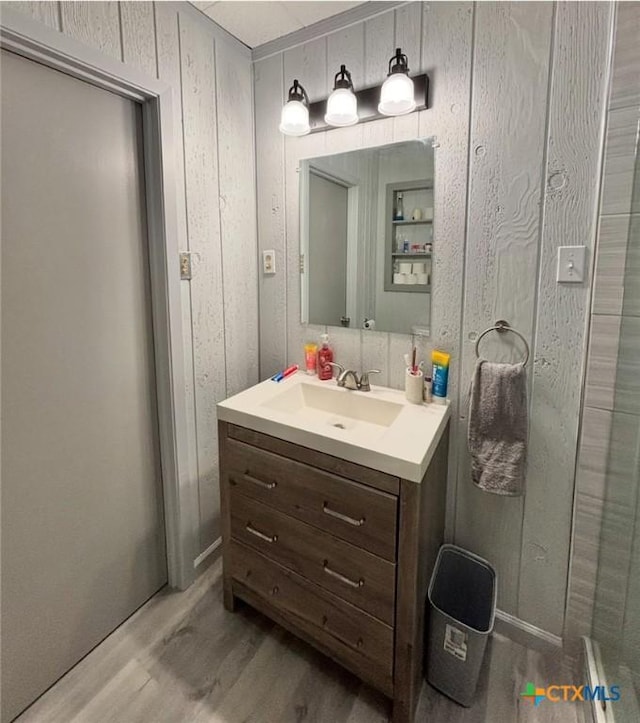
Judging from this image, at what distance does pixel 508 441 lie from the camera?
4.34ft

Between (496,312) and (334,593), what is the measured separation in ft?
3.47

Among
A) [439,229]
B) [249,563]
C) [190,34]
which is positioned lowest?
[249,563]

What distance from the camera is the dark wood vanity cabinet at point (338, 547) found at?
1128mm

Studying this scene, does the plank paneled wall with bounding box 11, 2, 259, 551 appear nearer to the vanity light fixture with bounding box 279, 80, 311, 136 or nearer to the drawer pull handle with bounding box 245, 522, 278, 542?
the vanity light fixture with bounding box 279, 80, 311, 136

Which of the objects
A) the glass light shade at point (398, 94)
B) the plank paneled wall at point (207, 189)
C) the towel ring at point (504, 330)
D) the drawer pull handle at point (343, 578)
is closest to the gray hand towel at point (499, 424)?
the towel ring at point (504, 330)

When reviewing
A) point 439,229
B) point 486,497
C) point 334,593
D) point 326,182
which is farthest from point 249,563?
point 326,182

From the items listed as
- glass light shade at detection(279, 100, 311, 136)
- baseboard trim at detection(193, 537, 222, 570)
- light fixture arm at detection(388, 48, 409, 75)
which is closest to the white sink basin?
baseboard trim at detection(193, 537, 222, 570)

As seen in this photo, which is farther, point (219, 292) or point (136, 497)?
point (219, 292)

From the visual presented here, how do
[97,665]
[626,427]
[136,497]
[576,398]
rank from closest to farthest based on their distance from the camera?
[626,427] < [576,398] < [97,665] < [136,497]

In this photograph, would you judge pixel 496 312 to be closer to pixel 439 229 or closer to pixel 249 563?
pixel 439 229

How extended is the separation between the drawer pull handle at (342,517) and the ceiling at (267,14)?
1708mm

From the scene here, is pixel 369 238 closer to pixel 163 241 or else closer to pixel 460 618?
pixel 163 241

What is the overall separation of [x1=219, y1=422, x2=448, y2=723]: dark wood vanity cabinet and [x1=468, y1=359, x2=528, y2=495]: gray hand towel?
14 centimetres

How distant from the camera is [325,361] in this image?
66.8 inches
